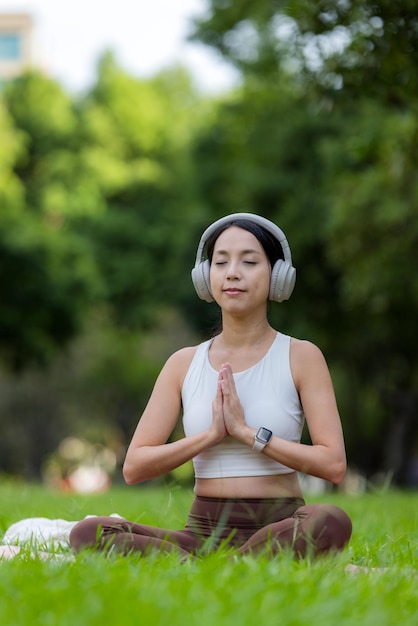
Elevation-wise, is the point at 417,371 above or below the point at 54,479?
above

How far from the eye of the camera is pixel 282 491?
14.8 feet

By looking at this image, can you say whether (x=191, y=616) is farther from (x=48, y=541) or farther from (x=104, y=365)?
(x=104, y=365)

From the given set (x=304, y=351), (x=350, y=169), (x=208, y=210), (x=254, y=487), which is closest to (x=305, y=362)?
(x=304, y=351)

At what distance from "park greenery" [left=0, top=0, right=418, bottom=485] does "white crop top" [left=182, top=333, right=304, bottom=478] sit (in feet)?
2.40

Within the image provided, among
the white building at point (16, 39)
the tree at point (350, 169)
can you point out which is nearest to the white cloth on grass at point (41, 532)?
the tree at point (350, 169)

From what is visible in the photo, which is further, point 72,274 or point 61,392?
point 61,392

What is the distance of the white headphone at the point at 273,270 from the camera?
15.3 ft

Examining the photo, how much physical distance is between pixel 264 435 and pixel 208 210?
2210 cm

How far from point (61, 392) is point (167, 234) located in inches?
305

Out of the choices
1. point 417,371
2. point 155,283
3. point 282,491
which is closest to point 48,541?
point 282,491

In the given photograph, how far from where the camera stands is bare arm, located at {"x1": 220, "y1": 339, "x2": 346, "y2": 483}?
4305 millimetres

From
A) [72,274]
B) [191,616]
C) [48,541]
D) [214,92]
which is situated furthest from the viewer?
[214,92]

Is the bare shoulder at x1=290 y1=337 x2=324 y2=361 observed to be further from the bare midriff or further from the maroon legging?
the maroon legging

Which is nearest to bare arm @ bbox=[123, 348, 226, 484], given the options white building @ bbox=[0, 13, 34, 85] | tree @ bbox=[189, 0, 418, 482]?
tree @ bbox=[189, 0, 418, 482]
